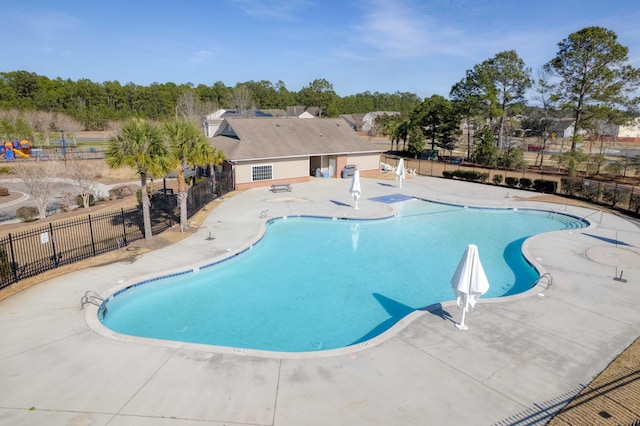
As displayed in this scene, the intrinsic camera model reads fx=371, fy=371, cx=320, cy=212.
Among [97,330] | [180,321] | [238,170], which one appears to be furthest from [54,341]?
[238,170]

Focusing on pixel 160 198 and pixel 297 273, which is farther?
pixel 160 198

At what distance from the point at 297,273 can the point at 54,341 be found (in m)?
8.67

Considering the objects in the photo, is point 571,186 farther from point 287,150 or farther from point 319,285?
point 319,285

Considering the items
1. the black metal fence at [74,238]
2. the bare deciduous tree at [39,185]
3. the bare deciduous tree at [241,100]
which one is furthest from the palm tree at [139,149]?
the bare deciduous tree at [241,100]

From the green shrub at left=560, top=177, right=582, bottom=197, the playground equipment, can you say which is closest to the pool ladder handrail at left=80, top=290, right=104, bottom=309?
the green shrub at left=560, top=177, right=582, bottom=197

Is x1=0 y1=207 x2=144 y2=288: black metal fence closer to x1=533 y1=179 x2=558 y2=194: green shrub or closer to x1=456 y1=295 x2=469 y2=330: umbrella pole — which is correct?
x1=456 y1=295 x2=469 y2=330: umbrella pole

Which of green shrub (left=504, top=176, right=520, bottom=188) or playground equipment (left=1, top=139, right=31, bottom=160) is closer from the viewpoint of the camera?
green shrub (left=504, top=176, right=520, bottom=188)

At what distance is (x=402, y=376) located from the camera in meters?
8.62

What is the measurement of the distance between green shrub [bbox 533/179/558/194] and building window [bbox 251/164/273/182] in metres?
22.5

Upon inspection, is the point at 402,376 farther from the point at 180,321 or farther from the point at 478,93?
the point at 478,93

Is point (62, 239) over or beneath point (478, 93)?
beneath

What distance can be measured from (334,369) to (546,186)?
29.2 m

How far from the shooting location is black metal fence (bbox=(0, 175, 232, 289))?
13.5m

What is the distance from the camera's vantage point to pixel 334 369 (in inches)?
348
